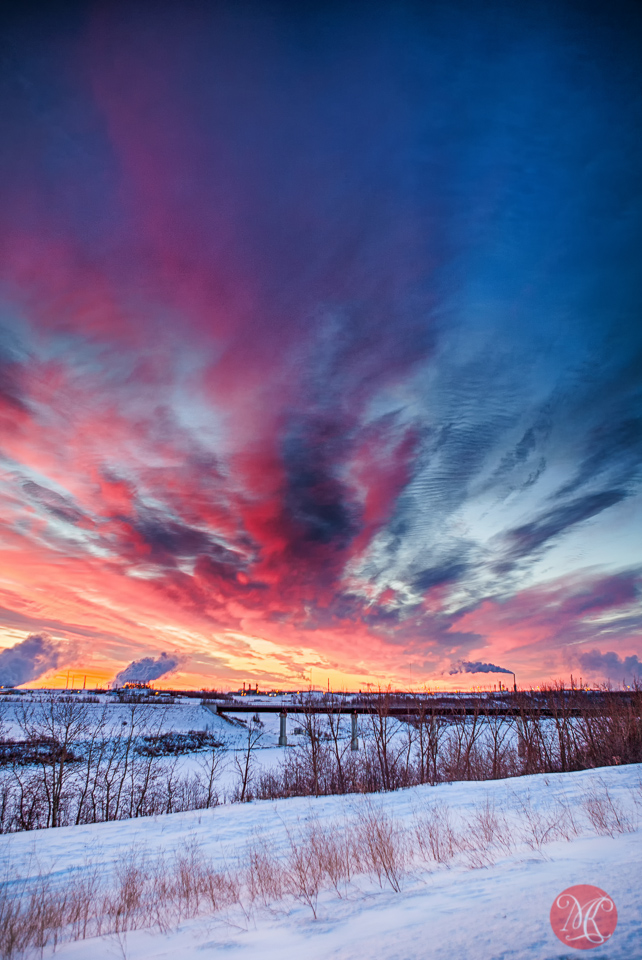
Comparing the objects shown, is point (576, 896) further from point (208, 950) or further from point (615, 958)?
point (208, 950)

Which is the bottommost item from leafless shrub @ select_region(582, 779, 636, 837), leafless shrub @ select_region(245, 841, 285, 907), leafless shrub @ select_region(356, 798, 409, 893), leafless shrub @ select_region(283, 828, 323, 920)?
leafless shrub @ select_region(245, 841, 285, 907)

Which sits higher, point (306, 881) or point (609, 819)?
point (609, 819)

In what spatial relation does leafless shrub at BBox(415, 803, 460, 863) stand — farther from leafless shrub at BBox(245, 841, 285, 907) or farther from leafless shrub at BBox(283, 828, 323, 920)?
leafless shrub at BBox(245, 841, 285, 907)

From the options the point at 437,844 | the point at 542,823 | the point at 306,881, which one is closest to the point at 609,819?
the point at 542,823

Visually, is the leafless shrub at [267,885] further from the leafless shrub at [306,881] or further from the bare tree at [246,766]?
the bare tree at [246,766]

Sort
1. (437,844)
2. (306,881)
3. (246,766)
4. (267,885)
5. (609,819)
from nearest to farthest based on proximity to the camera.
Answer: (306,881) < (267,885) < (437,844) < (609,819) < (246,766)

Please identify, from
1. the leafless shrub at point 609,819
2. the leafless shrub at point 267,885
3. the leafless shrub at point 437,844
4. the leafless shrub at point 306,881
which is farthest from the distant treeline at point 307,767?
the leafless shrub at point 609,819

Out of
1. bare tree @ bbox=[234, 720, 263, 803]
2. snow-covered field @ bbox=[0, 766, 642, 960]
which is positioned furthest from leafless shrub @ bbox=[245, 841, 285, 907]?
bare tree @ bbox=[234, 720, 263, 803]

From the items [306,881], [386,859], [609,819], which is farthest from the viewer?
[609,819]

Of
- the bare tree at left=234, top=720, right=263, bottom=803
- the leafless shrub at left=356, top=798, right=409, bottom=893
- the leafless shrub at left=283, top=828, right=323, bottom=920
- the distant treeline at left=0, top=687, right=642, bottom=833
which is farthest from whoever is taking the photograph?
the bare tree at left=234, top=720, right=263, bottom=803

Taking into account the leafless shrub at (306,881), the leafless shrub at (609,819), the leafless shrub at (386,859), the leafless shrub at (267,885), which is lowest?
the leafless shrub at (267,885)

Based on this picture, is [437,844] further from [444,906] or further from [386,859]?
[444,906]

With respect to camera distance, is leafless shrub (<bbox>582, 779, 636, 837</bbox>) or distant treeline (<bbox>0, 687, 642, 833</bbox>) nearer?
leafless shrub (<bbox>582, 779, 636, 837</bbox>)

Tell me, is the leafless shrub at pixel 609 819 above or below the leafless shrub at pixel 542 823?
above
